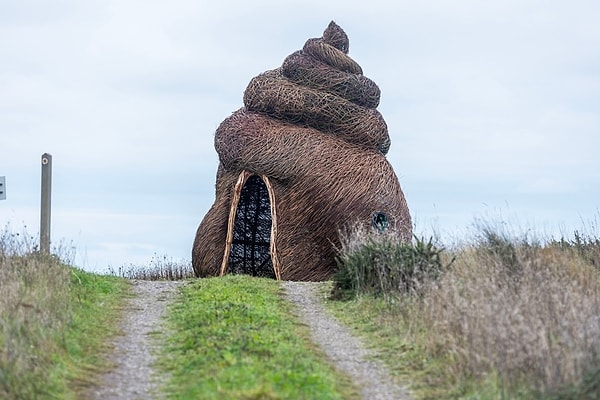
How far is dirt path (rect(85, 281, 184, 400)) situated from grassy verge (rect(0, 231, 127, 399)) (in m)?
0.21

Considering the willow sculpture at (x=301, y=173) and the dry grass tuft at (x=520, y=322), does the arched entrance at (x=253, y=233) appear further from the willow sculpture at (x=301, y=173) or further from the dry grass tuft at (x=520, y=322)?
the dry grass tuft at (x=520, y=322)

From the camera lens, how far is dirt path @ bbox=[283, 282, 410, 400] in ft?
32.5

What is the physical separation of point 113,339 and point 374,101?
36.3 ft

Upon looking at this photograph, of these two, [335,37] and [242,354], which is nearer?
[242,354]

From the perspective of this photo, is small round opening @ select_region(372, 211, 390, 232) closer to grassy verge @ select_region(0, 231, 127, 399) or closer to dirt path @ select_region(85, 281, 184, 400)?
dirt path @ select_region(85, 281, 184, 400)

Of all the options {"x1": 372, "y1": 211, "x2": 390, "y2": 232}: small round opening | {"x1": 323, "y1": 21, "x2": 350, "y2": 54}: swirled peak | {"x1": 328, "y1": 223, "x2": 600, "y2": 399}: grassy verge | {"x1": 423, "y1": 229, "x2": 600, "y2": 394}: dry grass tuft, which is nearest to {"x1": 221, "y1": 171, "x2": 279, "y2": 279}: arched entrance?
{"x1": 372, "y1": 211, "x2": 390, "y2": 232}: small round opening

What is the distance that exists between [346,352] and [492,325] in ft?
7.75

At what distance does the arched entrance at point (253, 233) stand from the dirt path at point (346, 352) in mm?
5249

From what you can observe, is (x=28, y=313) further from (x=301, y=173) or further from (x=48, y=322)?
(x=301, y=173)

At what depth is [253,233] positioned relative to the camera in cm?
2173

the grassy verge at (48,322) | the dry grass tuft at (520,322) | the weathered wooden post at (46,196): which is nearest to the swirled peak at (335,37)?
the weathered wooden post at (46,196)

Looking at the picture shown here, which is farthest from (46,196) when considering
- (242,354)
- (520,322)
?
(520,322)

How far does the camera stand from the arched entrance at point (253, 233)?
70.8ft

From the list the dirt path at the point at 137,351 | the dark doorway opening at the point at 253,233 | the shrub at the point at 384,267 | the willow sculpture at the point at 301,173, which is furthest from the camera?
the dark doorway opening at the point at 253,233
